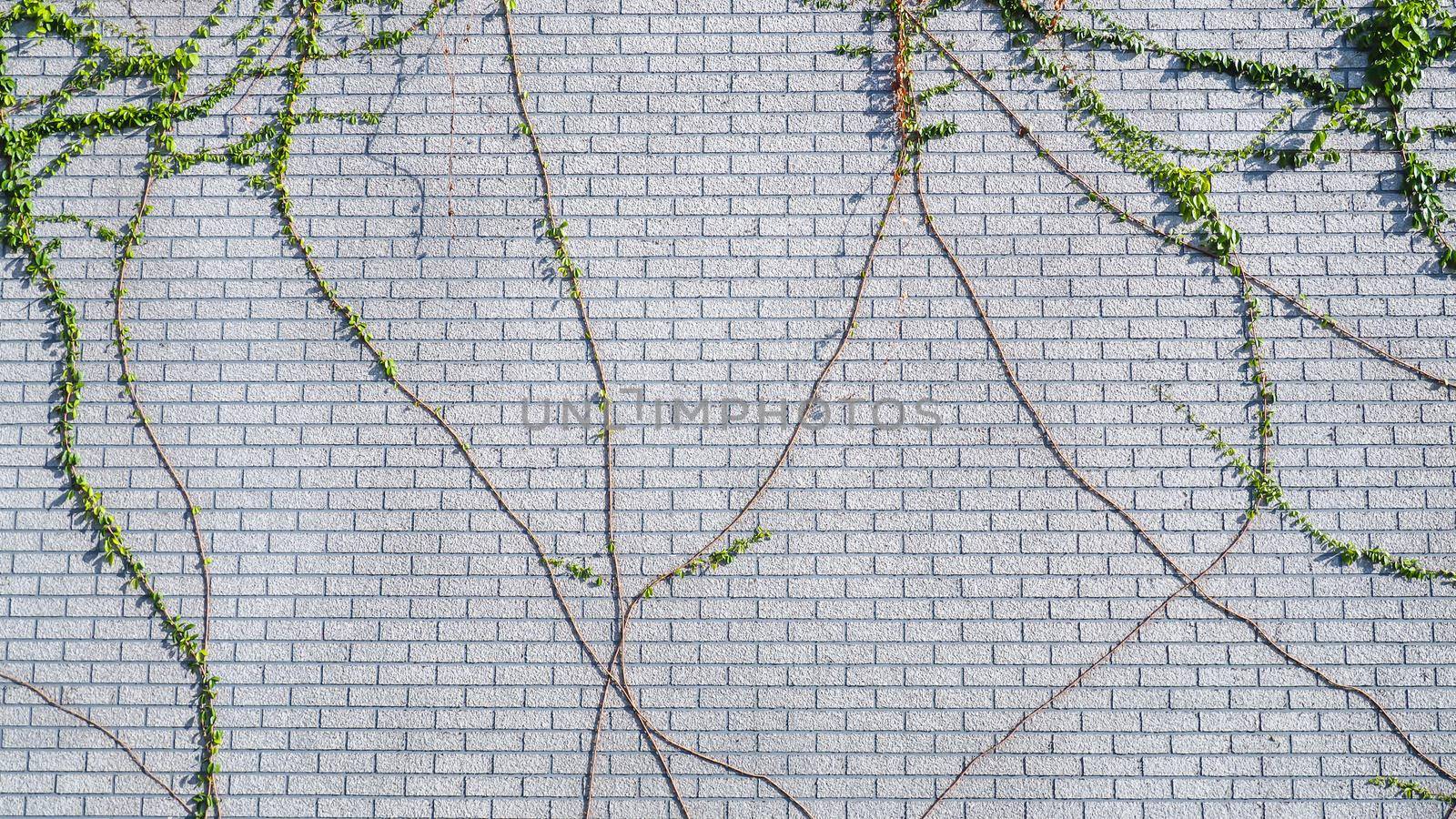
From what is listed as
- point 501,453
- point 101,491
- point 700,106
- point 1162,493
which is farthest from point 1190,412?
point 101,491

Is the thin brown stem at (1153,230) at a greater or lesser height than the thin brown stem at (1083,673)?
greater

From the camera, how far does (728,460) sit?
3.25 metres

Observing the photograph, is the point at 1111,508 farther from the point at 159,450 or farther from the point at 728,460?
the point at 159,450

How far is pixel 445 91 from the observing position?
3361 millimetres

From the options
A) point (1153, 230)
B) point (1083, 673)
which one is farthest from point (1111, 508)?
point (1153, 230)

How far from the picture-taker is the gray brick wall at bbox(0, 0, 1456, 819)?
3.15m

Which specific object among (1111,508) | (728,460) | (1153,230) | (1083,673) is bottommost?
(1083,673)

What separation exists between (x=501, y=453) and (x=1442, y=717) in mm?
3370

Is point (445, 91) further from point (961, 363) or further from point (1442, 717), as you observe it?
point (1442, 717)

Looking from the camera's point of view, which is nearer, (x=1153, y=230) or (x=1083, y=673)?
(x=1083, y=673)

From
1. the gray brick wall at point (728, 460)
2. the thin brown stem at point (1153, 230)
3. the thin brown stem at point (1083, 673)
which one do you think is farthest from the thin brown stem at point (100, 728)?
the thin brown stem at point (1153, 230)

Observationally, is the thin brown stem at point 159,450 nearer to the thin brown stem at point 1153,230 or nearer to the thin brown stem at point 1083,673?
the thin brown stem at point 1083,673

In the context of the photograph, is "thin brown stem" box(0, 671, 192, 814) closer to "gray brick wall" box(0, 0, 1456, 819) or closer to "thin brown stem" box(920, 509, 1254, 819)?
"gray brick wall" box(0, 0, 1456, 819)

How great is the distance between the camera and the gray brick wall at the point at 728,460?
3.15 meters
